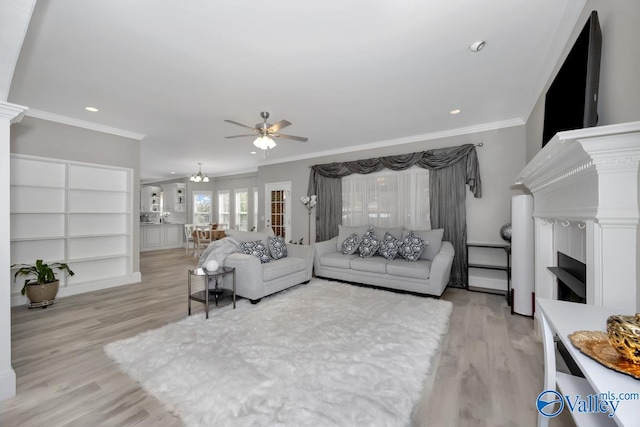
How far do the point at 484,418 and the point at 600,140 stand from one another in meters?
1.67

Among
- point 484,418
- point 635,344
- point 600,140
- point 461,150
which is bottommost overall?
point 484,418

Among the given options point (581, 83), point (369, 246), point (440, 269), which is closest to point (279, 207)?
point (369, 246)

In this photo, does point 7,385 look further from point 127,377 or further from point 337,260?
point 337,260

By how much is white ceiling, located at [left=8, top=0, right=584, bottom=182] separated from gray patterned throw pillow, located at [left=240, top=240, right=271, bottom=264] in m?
1.88

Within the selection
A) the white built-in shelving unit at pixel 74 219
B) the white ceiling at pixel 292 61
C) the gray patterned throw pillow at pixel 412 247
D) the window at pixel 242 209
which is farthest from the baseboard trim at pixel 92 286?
the gray patterned throw pillow at pixel 412 247

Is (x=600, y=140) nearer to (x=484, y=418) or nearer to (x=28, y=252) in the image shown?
(x=484, y=418)

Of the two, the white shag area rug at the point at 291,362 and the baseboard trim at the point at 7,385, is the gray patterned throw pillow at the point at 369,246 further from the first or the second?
the baseboard trim at the point at 7,385

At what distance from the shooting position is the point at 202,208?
966 cm

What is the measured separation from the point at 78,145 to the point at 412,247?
5.47m

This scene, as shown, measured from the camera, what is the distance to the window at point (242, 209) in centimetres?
874

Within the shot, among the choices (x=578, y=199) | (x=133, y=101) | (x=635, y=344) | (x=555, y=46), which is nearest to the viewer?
(x=635, y=344)

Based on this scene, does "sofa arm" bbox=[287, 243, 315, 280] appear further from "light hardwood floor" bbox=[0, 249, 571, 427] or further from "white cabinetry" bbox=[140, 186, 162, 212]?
"white cabinetry" bbox=[140, 186, 162, 212]

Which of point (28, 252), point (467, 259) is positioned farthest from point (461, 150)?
point (28, 252)

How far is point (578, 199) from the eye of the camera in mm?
1666
